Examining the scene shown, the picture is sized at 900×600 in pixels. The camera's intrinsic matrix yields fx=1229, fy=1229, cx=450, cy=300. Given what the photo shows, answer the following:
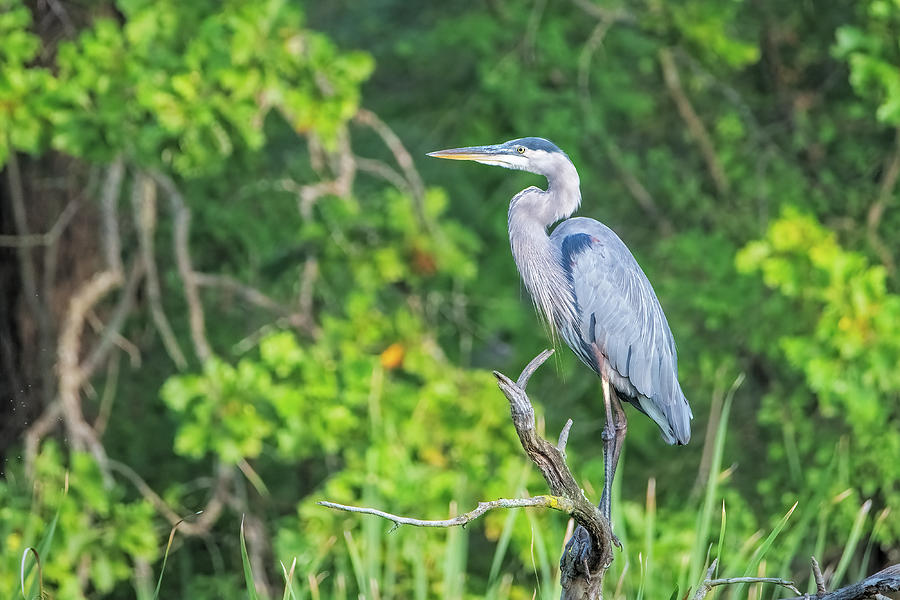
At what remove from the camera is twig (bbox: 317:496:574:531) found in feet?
6.52

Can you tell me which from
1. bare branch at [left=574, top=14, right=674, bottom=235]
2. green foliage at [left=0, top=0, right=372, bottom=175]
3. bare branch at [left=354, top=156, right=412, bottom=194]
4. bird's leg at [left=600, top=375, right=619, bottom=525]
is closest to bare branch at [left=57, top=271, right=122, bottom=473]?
green foliage at [left=0, top=0, right=372, bottom=175]

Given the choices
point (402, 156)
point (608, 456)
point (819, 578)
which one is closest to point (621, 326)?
point (608, 456)

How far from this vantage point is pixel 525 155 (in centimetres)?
330

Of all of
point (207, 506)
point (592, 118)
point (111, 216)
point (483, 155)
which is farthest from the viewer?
point (592, 118)

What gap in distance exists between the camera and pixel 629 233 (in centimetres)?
671

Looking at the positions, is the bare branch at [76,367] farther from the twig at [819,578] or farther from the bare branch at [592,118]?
the twig at [819,578]

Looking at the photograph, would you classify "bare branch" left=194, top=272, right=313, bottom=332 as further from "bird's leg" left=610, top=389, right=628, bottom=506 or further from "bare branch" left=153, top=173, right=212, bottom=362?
"bird's leg" left=610, top=389, right=628, bottom=506

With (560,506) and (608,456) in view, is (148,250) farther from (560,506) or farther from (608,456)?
(560,506)

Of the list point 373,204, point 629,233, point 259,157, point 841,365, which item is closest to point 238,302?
point 259,157

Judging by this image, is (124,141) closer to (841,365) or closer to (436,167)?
(841,365)

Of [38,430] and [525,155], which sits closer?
[525,155]

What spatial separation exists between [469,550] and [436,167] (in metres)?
2.34

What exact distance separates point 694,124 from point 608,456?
3.72 meters

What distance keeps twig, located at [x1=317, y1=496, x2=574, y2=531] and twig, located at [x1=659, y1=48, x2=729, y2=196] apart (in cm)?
444
